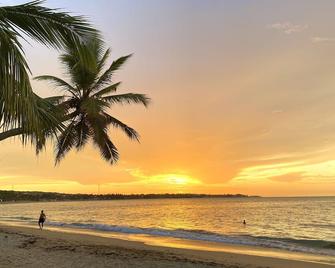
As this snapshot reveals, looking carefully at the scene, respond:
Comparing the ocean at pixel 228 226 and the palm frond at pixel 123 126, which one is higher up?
the palm frond at pixel 123 126

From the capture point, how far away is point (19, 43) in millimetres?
6133

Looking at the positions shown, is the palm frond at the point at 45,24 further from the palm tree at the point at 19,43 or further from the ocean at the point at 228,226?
the ocean at the point at 228,226

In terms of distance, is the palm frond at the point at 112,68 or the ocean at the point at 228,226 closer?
the palm frond at the point at 112,68

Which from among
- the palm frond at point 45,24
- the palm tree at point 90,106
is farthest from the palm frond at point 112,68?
the palm frond at point 45,24

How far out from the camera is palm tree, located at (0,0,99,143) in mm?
6062

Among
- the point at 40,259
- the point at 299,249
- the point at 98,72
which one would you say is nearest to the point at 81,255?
the point at 40,259

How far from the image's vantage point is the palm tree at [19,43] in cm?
606

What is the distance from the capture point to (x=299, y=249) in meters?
25.5

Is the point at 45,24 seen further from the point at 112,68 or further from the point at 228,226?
the point at 228,226

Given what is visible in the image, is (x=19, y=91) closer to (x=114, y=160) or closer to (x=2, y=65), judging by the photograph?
(x=2, y=65)

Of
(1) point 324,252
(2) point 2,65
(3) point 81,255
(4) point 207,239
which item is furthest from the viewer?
(4) point 207,239

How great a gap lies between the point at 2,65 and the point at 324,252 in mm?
22741

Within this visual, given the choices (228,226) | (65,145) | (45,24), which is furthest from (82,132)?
(228,226)

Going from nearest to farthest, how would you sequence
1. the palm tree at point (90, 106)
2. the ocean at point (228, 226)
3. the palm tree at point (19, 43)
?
the palm tree at point (19, 43) < the palm tree at point (90, 106) < the ocean at point (228, 226)
